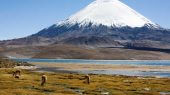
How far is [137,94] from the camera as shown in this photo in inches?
2138

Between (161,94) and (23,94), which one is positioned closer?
(23,94)

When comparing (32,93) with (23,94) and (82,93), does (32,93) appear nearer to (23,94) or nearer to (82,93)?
(23,94)

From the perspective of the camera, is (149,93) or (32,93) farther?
(149,93)

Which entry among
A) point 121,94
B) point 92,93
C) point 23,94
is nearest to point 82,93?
point 92,93

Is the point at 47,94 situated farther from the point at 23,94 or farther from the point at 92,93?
the point at 92,93

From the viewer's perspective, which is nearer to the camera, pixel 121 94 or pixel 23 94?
pixel 23 94

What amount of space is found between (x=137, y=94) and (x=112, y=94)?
11.1 feet

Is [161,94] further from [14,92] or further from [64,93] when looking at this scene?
[14,92]

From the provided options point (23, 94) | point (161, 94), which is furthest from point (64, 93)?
point (161, 94)

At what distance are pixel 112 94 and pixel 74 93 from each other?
5.03m

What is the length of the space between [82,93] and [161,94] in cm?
→ 1062

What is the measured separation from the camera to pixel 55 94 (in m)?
51.4

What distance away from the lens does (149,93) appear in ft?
182

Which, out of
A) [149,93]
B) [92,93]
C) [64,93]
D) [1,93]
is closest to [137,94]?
[149,93]
